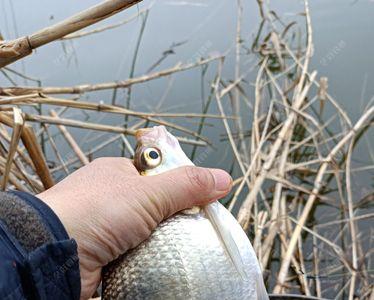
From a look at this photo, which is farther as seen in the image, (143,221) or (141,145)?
(141,145)

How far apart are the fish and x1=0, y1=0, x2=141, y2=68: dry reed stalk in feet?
2.07

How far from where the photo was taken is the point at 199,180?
1646mm

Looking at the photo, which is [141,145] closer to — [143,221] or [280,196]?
[143,221]

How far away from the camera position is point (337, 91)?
472 cm

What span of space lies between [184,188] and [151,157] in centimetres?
16

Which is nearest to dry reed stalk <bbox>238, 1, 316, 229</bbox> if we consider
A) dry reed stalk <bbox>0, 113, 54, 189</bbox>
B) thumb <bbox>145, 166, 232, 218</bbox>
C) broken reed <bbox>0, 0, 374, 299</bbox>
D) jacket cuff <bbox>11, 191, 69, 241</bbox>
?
broken reed <bbox>0, 0, 374, 299</bbox>

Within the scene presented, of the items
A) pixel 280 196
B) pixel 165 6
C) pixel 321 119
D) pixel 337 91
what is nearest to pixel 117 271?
pixel 280 196

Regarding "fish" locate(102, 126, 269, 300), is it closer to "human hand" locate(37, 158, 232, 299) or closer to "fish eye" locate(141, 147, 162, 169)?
"human hand" locate(37, 158, 232, 299)

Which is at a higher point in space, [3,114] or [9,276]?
[3,114]

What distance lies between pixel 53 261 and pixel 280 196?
8.12ft

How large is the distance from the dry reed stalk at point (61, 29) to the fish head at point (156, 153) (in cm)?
40

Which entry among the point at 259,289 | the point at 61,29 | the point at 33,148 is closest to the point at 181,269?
the point at 259,289

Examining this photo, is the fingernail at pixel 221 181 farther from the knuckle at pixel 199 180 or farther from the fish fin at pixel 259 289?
the fish fin at pixel 259 289

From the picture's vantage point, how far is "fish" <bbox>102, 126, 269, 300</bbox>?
1.46 m
